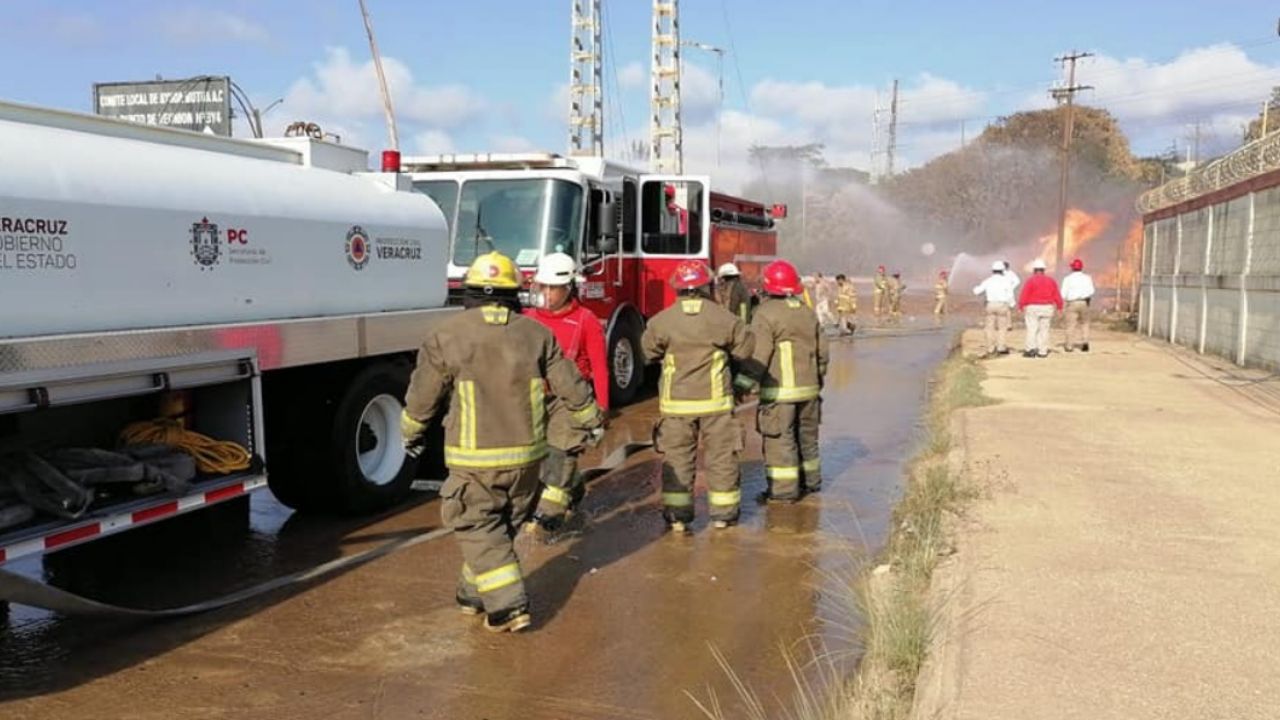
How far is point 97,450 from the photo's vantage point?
4.59 m

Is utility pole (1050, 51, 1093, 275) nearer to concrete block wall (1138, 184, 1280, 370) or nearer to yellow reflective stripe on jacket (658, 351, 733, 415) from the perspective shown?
concrete block wall (1138, 184, 1280, 370)

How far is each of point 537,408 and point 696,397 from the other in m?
1.83

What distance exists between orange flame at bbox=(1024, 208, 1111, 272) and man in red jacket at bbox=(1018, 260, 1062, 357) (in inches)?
1670

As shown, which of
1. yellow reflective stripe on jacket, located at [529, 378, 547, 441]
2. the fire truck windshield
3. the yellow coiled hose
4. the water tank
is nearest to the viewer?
the water tank

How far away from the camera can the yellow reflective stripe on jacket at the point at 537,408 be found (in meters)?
4.56

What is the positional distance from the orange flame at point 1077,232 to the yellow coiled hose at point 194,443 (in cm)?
5598

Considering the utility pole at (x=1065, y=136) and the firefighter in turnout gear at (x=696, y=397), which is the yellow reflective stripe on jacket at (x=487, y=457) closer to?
the firefighter in turnout gear at (x=696, y=397)

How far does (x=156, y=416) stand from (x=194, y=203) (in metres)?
1.08

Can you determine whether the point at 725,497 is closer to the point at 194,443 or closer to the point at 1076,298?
the point at 194,443

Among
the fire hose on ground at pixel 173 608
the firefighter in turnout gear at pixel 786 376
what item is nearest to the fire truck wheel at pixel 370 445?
the fire hose on ground at pixel 173 608

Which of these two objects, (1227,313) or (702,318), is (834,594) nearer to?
(702,318)

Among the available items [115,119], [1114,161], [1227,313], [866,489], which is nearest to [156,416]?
[115,119]

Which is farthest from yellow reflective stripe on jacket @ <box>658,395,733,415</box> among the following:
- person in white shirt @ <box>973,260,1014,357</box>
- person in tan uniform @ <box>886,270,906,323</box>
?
person in tan uniform @ <box>886,270,906,323</box>

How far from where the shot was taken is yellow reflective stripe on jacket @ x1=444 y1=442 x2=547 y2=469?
445cm
